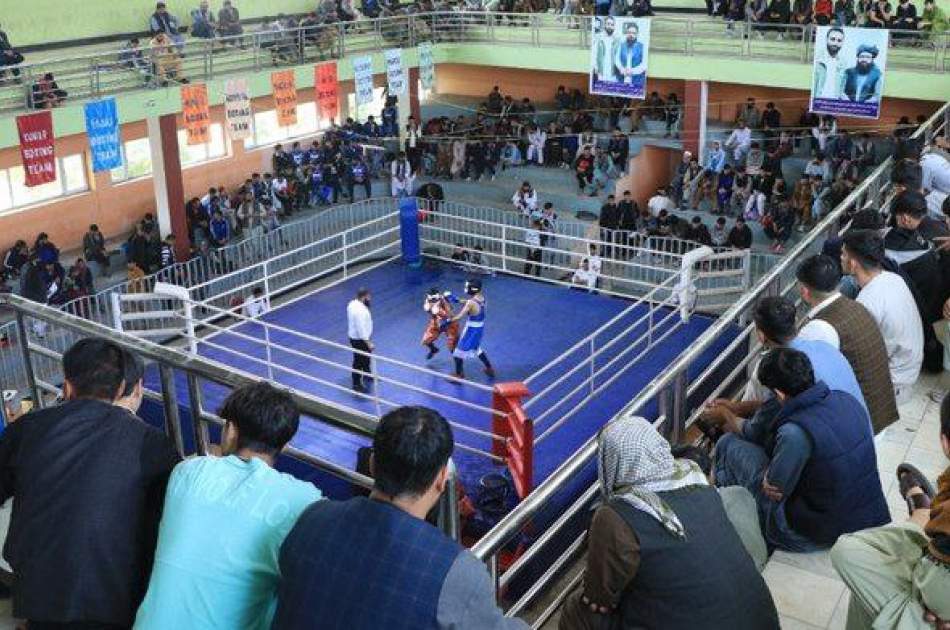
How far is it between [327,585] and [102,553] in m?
0.79

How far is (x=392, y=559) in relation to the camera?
7.73 feet

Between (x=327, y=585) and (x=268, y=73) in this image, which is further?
(x=268, y=73)

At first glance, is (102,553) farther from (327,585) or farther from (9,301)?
(9,301)

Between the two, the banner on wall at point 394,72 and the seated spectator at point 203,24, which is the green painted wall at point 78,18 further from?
the banner on wall at point 394,72

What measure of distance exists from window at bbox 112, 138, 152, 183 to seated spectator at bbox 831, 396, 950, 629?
1968cm

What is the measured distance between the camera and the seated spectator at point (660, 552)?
309 centimetres

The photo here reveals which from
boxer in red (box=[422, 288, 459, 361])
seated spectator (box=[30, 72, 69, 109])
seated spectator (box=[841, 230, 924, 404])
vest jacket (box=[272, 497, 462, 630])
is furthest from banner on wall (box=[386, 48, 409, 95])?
vest jacket (box=[272, 497, 462, 630])

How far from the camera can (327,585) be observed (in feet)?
7.83

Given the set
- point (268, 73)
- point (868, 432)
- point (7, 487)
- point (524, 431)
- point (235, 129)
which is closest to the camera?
point (7, 487)

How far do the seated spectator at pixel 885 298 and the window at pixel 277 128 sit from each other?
1903cm

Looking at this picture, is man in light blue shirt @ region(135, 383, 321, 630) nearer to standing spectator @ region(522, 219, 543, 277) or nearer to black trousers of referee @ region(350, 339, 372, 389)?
black trousers of referee @ region(350, 339, 372, 389)

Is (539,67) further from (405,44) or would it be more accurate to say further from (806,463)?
(806,463)

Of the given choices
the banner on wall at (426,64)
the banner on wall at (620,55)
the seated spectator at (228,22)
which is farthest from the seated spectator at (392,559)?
the banner on wall at (426,64)

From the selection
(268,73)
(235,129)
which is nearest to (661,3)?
(268,73)
